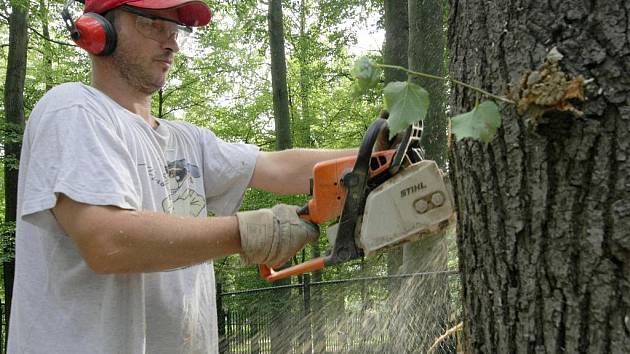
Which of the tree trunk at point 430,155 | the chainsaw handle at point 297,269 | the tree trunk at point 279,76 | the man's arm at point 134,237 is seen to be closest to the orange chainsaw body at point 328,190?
the chainsaw handle at point 297,269

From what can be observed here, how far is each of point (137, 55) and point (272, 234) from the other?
2.90ft

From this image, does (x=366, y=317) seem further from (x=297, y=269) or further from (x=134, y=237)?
(x=134, y=237)

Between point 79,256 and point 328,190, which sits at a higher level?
point 328,190

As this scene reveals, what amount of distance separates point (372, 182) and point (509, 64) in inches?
30.9

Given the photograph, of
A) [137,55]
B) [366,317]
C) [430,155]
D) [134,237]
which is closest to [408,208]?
[134,237]

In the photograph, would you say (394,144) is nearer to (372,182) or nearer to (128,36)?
(372,182)

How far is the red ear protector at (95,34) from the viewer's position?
2.09 metres

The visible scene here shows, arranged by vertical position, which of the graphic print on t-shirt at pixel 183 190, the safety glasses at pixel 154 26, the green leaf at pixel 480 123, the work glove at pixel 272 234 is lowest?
the work glove at pixel 272 234

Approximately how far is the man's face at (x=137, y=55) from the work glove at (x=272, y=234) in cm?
72

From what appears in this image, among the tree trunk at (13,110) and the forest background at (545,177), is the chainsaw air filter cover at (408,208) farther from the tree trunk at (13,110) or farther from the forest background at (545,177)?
the tree trunk at (13,110)

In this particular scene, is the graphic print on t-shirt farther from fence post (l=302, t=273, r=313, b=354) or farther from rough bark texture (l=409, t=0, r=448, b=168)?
fence post (l=302, t=273, r=313, b=354)

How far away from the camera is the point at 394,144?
2025mm

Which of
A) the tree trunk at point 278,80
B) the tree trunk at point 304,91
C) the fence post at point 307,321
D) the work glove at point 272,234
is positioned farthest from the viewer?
the tree trunk at point 304,91

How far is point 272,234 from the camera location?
190 cm
